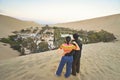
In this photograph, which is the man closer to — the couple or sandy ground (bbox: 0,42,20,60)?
the couple

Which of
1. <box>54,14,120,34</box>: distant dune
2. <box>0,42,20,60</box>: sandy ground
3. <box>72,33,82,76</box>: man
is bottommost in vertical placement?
<box>54,14,120,34</box>: distant dune

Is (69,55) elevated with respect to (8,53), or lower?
elevated

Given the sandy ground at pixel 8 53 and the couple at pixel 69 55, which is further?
the sandy ground at pixel 8 53

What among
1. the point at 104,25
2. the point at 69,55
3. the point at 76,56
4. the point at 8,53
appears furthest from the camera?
the point at 104,25

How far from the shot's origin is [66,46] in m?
6.69

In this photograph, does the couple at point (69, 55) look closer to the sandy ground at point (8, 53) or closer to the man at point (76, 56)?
the man at point (76, 56)

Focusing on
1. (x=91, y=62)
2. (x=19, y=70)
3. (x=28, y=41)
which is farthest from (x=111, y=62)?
(x=28, y=41)

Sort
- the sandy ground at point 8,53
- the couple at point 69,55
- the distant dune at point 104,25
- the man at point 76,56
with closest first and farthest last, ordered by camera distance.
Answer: the couple at point 69,55
the man at point 76,56
the sandy ground at point 8,53
the distant dune at point 104,25

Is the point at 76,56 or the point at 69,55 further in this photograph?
the point at 76,56

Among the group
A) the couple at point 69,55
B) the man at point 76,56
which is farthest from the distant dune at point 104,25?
the couple at point 69,55

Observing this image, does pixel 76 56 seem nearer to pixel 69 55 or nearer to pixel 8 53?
pixel 69 55

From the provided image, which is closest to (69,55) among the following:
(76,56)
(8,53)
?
(76,56)

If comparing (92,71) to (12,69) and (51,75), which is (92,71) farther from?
(12,69)

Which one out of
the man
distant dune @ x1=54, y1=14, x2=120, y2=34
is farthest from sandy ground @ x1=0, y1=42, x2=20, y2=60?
distant dune @ x1=54, y1=14, x2=120, y2=34
